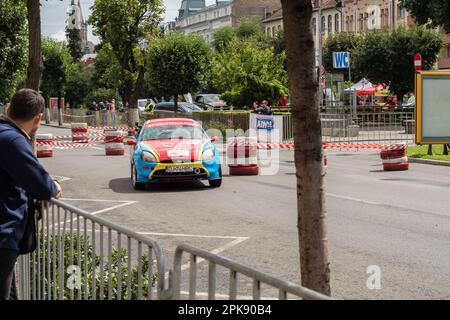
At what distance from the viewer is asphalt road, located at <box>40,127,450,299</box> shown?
8273 mm

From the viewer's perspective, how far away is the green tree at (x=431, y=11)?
42.9 meters

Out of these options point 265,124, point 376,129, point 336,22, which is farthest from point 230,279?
point 336,22

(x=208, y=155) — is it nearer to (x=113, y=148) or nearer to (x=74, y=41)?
(x=113, y=148)

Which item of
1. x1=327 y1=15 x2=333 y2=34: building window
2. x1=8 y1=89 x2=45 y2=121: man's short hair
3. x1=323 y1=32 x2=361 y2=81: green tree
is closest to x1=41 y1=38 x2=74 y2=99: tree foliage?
x1=323 y1=32 x2=361 y2=81: green tree

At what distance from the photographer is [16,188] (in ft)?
15.5

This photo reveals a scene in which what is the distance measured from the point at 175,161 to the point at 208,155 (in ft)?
2.41

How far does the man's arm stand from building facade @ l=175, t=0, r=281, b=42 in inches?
4873

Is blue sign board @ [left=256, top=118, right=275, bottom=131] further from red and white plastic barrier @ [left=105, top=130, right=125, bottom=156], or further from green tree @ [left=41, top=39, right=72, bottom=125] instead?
green tree @ [left=41, top=39, right=72, bottom=125]

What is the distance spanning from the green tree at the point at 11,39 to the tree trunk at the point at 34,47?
16634mm

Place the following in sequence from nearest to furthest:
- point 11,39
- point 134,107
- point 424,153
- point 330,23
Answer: point 424,153 < point 11,39 < point 134,107 < point 330,23

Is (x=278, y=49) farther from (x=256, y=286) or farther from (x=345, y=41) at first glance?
(x=256, y=286)

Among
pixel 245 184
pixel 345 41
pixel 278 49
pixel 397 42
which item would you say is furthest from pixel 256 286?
pixel 278 49

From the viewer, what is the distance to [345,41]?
8006 cm

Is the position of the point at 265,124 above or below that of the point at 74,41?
below
